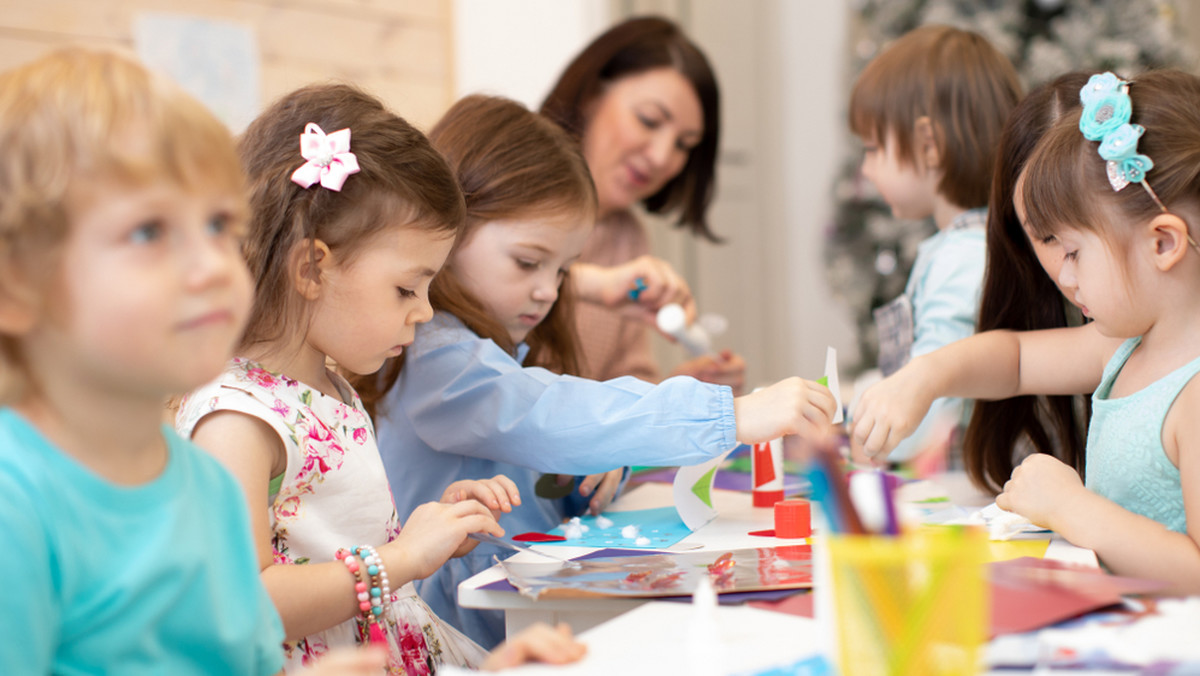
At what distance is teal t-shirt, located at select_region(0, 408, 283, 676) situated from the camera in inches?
22.6

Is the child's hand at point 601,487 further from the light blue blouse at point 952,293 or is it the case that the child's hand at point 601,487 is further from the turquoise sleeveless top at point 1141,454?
the turquoise sleeveless top at point 1141,454

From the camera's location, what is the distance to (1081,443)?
4.40 ft

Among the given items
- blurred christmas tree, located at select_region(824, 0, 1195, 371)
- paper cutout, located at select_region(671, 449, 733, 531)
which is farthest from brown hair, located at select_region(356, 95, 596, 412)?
blurred christmas tree, located at select_region(824, 0, 1195, 371)

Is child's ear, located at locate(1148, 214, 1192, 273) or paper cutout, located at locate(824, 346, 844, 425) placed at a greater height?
child's ear, located at locate(1148, 214, 1192, 273)

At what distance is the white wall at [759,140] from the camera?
3.33 m

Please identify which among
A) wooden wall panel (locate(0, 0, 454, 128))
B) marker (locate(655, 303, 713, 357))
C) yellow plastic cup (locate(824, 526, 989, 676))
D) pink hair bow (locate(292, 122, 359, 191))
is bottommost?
yellow plastic cup (locate(824, 526, 989, 676))

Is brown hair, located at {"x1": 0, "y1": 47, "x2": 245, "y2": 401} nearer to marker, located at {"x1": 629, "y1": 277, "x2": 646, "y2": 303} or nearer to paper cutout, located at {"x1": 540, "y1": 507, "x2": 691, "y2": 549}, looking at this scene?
paper cutout, located at {"x1": 540, "y1": 507, "x2": 691, "y2": 549}

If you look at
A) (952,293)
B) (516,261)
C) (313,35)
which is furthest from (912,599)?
(313,35)

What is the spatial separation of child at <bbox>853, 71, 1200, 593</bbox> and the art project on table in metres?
0.27

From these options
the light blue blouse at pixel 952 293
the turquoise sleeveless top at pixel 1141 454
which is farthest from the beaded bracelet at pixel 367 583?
the light blue blouse at pixel 952 293

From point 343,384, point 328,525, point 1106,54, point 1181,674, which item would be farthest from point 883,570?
point 1106,54

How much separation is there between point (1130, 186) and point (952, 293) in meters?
0.57

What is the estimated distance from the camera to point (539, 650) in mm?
658

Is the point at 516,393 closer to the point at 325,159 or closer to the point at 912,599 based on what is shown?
the point at 325,159
